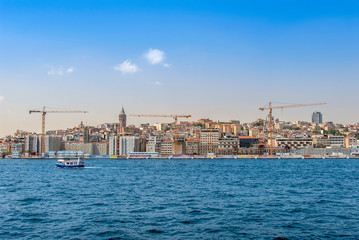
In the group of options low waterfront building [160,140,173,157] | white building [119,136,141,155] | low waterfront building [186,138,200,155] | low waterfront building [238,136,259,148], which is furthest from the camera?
low waterfront building [238,136,259,148]

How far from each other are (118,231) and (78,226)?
71.8 inches

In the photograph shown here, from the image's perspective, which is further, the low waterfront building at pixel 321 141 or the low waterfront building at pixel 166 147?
the low waterfront building at pixel 321 141

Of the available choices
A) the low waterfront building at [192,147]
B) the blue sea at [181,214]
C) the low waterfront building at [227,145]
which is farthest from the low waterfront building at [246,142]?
the blue sea at [181,214]

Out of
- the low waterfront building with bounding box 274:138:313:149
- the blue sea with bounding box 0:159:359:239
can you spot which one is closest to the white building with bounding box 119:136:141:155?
the low waterfront building with bounding box 274:138:313:149

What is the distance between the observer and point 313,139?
13325 centimetres

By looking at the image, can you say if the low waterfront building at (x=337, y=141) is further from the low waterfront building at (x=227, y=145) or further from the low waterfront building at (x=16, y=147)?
the low waterfront building at (x=16, y=147)

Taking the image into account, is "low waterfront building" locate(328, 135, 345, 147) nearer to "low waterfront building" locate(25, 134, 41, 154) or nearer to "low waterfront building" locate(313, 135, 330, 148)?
"low waterfront building" locate(313, 135, 330, 148)

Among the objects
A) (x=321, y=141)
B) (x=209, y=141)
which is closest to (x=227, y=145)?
(x=209, y=141)

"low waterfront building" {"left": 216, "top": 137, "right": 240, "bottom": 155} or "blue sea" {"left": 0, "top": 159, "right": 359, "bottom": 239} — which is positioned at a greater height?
"low waterfront building" {"left": 216, "top": 137, "right": 240, "bottom": 155}

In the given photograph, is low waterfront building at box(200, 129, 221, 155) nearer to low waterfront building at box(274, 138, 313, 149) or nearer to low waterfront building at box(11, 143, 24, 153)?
low waterfront building at box(274, 138, 313, 149)

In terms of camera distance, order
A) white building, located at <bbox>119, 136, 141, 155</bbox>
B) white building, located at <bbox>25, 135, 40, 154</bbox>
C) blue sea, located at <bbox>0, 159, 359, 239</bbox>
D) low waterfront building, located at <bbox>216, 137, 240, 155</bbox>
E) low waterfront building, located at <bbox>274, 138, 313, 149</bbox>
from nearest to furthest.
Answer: blue sea, located at <bbox>0, 159, 359, 239</bbox>, low waterfront building, located at <bbox>216, 137, 240, 155</bbox>, white building, located at <bbox>119, 136, 141, 155</bbox>, low waterfront building, located at <bbox>274, 138, 313, 149</bbox>, white building, located at <bbox>25, 135, 40, 154</bbox>

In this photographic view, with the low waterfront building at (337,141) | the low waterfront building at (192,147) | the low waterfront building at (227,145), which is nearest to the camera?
the low waterfront building at (227,145)

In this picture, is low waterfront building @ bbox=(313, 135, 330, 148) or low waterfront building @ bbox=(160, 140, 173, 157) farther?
low waterfront building @ bbox=(313, 135, 330, 148)

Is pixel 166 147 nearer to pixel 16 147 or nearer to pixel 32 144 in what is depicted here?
pixel 32 144
